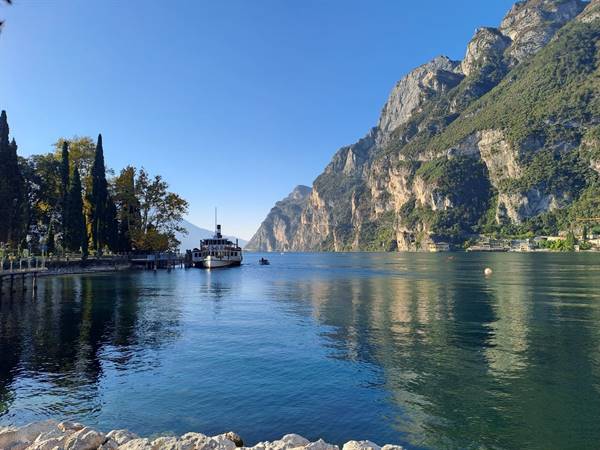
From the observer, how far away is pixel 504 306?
40.8 m

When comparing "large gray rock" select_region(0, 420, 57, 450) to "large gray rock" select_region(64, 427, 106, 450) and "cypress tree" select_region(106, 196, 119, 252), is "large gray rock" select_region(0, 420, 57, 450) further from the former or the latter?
"cypress tree" select_region(106, 196, 119, 252)

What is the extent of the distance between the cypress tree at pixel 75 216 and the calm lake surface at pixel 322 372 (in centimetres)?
4658

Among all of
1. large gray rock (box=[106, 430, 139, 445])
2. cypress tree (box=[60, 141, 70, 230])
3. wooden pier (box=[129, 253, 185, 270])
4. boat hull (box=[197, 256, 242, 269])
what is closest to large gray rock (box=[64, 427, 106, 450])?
large gray rock (box=[106, 430, 139, 445])

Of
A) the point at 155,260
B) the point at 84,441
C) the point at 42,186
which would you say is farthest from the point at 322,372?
the point at 155,260

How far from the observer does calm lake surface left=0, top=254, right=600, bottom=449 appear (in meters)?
14.3

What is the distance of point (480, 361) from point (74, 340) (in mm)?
23769

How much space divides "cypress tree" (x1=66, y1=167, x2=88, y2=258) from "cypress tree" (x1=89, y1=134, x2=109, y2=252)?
10438mm

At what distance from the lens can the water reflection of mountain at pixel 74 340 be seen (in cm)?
1784

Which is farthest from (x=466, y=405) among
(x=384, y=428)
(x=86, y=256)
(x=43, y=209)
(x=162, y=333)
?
(x=43, y=209)

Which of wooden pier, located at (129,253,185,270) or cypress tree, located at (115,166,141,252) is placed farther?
wooden pier, located at (129,253,185,270)

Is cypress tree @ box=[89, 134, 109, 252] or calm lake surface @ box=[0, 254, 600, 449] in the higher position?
cypress tree @ box=[89, 134, 109, 252]

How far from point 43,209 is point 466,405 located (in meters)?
99.0

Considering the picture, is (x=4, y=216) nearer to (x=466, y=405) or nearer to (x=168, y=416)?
(x=168, y=416)

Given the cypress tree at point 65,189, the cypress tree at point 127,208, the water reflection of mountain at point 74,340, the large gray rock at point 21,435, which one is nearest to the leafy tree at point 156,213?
the cypress tree at point 127,208
